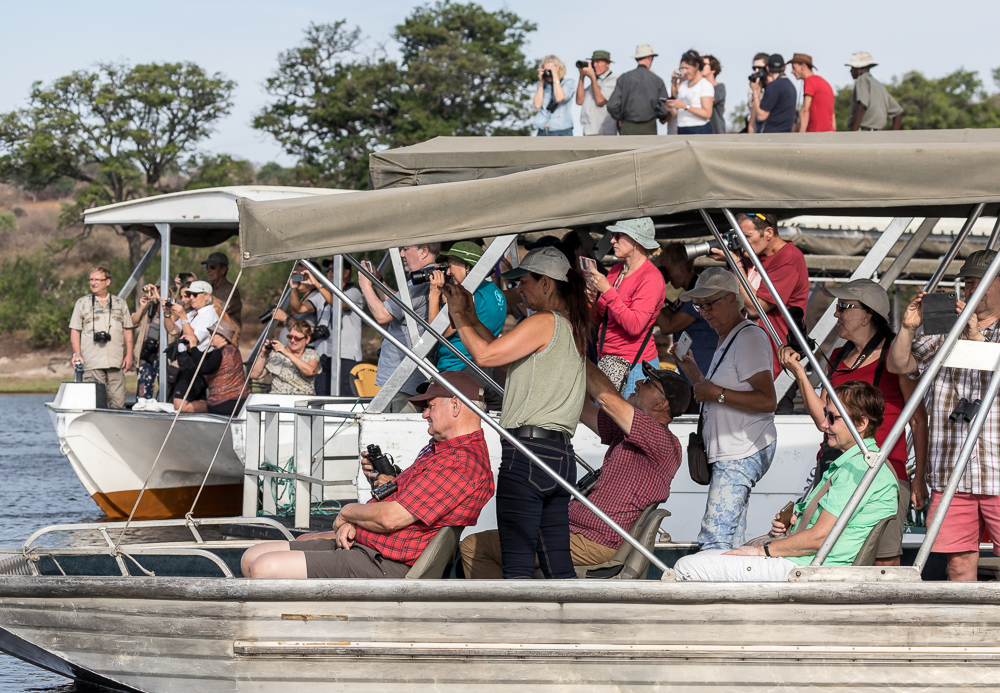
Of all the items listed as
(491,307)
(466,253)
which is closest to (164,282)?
(466,253)

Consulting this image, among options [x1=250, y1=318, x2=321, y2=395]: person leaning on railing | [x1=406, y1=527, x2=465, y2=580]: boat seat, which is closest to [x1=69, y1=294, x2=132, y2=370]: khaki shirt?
[x1=250, y1=318, x2=321, y2=395]: person leaning on railing

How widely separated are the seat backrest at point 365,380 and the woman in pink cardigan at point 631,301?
10.2ft

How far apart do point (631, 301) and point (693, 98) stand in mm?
5076

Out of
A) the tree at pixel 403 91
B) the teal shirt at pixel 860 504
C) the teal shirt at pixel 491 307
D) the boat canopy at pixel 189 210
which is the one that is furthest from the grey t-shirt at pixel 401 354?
the tree at pixel 403 91

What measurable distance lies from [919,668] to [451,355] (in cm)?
360

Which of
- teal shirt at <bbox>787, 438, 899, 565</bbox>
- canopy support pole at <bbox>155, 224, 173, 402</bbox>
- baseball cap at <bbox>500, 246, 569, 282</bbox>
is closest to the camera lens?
teal shirt at <bbox>787, 438, 899, 565</bbox>

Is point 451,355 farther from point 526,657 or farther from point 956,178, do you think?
point 956,178

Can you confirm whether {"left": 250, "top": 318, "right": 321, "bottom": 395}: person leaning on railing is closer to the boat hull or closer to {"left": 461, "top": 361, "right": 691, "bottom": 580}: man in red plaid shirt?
{"left": 461, "top": 361, "right": 691, "bottom": 580}: man in red plaid shirt

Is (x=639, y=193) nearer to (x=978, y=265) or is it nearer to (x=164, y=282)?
(x=978, y=265)

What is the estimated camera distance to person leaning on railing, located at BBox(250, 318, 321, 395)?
941cm

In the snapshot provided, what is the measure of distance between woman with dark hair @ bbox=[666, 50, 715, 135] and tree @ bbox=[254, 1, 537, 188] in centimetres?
2484

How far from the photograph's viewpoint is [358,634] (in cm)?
408

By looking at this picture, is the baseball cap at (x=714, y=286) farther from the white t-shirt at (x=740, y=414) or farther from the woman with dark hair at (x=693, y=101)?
the woman with dark hair at (x=693, y=101)

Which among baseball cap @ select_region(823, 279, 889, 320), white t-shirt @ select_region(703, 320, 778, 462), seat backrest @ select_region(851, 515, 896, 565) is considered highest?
baseball cap @ select_region(823, 279, 889, 320)
